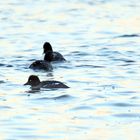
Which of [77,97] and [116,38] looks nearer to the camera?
[77,97]

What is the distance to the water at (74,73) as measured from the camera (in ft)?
55.2

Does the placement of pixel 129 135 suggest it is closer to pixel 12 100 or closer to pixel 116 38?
pixel 12 100

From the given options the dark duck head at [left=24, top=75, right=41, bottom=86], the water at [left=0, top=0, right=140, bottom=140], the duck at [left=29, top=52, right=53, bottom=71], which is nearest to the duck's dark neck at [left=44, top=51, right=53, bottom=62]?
the water at [left=0, top=0, right=140, bottom=140]

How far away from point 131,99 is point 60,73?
197 inches

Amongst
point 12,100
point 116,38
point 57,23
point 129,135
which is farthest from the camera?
point 57,23

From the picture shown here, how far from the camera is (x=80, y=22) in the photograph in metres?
40.9

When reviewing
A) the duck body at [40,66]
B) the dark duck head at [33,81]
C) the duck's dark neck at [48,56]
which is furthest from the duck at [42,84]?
the duck's dark neck at [48,56]

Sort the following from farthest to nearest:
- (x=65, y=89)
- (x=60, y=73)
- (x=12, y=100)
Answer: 1. (x=60, y=73)
2. (x=65, y=89)
3. (x=12, y=100)

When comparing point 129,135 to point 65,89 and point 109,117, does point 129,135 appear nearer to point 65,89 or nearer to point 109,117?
point 109,117

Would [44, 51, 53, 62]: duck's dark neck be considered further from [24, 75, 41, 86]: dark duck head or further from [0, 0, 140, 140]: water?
[24, 75, 41, 86]: dark duck head

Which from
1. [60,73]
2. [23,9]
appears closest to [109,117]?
[60,73]

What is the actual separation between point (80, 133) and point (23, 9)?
98.2 feet

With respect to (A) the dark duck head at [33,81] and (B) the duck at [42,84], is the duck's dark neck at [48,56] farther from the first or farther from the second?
(A) the dark duck head at [33,81]

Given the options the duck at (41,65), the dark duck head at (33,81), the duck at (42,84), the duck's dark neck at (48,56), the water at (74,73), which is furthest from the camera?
the duck's dark neck at (48,56)
